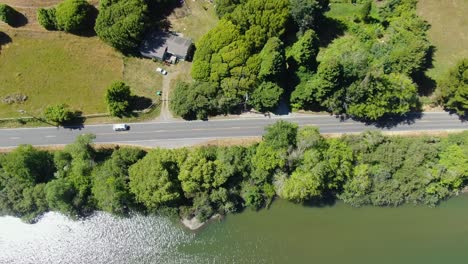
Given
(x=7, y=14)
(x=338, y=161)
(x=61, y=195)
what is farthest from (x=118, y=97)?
(x=338, y=161)

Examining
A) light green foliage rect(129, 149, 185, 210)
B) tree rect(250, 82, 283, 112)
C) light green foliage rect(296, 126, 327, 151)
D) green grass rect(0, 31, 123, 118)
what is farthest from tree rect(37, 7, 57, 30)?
light green foliage rect(296, 126, 327, 151)

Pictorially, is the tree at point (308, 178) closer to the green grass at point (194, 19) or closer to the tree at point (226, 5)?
the tree at point (226, 5)

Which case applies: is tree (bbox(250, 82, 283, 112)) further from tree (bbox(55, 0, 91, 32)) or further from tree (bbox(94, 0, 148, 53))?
tree (bbox(55, 0, 91, 32))

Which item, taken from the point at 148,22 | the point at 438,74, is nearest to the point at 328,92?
the point at 438,74

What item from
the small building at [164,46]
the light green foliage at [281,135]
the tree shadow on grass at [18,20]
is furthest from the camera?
the tree shadow on grass at [18,20]

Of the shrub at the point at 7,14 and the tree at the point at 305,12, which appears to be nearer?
the tree at the point at 305,12

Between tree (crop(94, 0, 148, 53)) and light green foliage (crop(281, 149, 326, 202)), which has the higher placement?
tree (crop(94, 0, 148, 53))

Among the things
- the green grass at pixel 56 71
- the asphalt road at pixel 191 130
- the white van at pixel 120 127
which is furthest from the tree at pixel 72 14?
the white van at pixel 120 127
